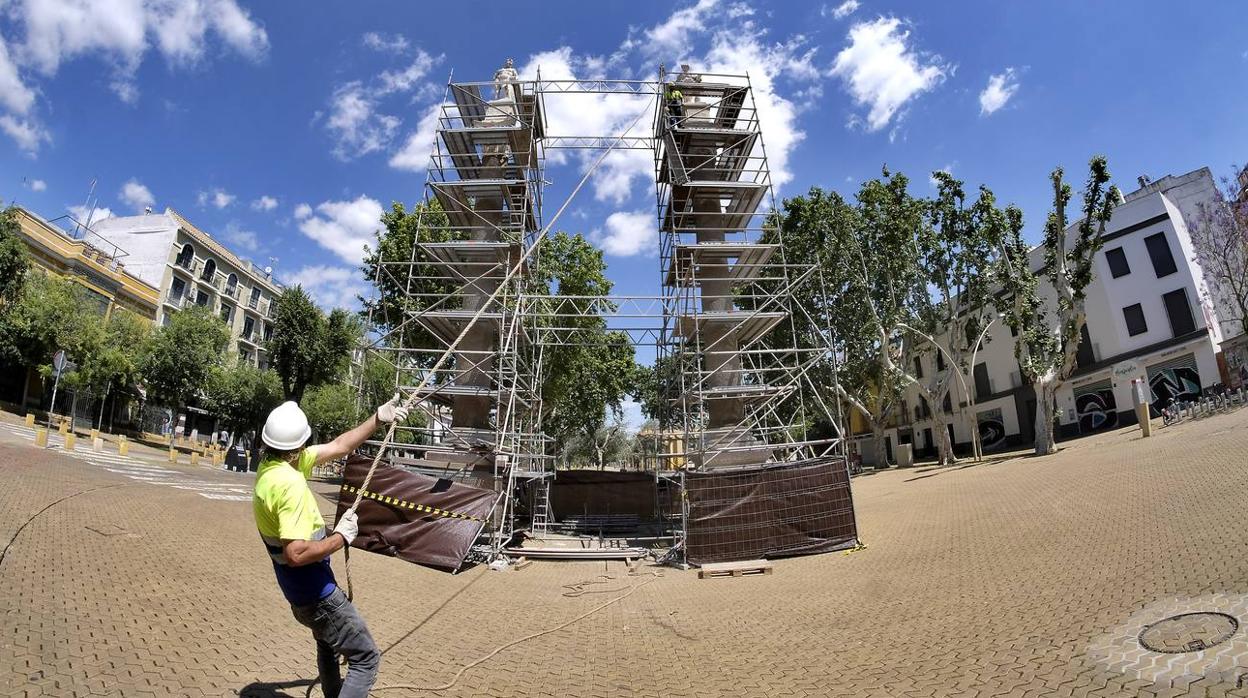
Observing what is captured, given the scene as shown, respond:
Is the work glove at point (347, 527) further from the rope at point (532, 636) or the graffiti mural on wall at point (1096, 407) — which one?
the graffiti mural on wall at point (1096, 407)

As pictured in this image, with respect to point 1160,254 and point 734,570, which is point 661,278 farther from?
point 1160,254

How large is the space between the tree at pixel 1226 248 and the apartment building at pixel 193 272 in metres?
48.3

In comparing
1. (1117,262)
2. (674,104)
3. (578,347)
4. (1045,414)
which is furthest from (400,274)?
(1117,262)

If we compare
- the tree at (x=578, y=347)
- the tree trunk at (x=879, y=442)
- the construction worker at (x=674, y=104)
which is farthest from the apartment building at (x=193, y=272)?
the tree trunk at (x=879, y=442)

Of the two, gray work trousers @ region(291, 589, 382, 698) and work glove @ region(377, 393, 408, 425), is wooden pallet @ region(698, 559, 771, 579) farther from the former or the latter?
gray work trousers @ region(291, 589, 382, 698)

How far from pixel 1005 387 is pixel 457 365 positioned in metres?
33.5

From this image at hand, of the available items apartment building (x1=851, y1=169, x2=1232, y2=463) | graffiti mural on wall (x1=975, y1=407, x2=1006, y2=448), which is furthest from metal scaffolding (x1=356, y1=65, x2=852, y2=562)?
graffiti mural on wall (x1=975, y1=407, x2=1006, y2=448)

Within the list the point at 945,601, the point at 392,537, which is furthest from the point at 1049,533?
the point at 392,537

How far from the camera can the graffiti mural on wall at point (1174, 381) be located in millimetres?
24984

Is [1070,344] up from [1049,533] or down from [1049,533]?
up

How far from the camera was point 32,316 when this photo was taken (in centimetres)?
2545

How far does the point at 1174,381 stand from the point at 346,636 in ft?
113

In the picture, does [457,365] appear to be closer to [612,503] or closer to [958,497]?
[612,503]

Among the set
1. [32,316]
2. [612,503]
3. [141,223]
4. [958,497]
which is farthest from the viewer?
[141,223]
